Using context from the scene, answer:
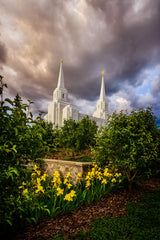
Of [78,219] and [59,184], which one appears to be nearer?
[78,219]

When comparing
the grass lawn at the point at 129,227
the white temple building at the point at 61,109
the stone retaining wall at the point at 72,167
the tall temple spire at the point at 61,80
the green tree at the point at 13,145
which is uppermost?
the tall temple spire at the point at 61,80

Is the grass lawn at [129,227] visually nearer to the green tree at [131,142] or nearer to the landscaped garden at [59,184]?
the landscaped garden at [59,184]

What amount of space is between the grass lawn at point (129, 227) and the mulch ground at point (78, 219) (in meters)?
0.20

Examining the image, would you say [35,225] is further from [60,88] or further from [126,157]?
[60,88]

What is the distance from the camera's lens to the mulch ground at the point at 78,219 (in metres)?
2.55

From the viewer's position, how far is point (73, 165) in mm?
5238

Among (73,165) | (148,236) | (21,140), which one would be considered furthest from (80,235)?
(73,165)

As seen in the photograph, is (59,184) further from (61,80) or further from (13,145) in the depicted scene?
(61,80)

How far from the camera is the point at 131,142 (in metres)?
4.46

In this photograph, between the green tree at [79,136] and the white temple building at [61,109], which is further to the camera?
the white temple building at [61,109]

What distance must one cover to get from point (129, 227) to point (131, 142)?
95.1 inches

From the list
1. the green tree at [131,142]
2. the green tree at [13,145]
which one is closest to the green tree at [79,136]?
the green tree at [131,142]

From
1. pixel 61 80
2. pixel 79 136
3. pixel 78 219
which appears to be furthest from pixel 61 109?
pixel 78 219

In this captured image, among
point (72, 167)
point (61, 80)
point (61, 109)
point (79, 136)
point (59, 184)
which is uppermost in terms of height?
point (61, 80)
